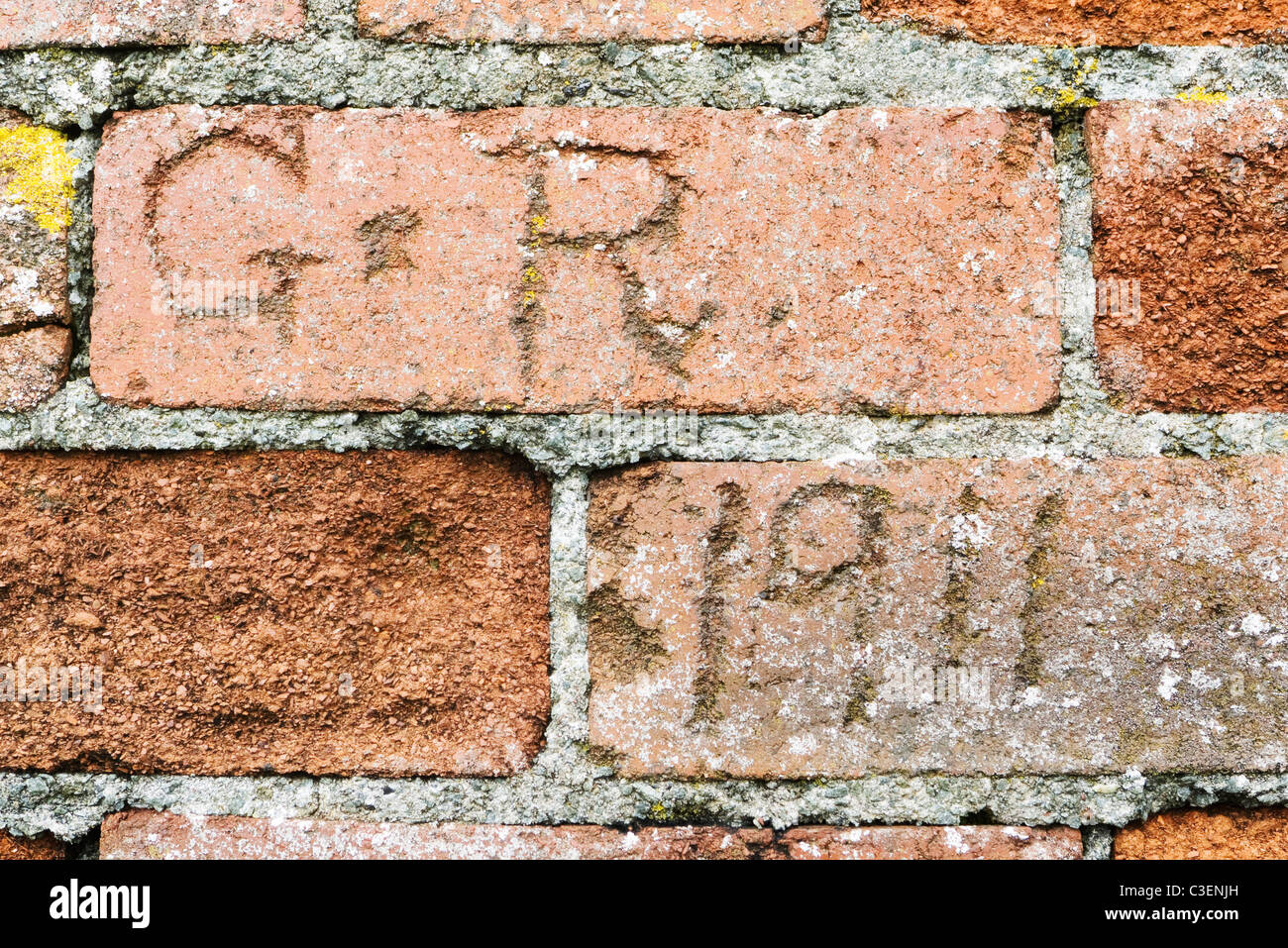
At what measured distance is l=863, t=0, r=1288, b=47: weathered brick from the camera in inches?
22.4

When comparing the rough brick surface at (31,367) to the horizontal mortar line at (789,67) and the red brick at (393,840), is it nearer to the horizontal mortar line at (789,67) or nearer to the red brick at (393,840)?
the horizontal mortar line at (789,67)

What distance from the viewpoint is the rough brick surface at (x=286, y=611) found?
1.89ft

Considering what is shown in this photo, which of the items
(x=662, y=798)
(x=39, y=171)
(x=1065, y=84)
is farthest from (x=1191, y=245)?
(x=39, y=171)

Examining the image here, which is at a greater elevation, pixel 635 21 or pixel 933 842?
pixel 635 21

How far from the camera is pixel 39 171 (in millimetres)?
577

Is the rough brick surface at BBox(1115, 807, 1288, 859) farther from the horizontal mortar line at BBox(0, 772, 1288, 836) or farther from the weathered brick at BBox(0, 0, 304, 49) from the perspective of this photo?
the weathered brick at BBox(0, 0, 304, 49)

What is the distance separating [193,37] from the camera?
1.89 ft

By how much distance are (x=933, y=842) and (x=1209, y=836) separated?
0.58 feet

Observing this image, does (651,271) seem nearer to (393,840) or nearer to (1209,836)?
(393,840)

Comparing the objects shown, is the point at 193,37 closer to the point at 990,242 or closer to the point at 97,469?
the point at 97,469

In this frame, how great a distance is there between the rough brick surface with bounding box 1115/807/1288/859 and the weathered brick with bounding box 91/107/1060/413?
277mm

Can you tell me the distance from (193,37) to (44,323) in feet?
0.68
